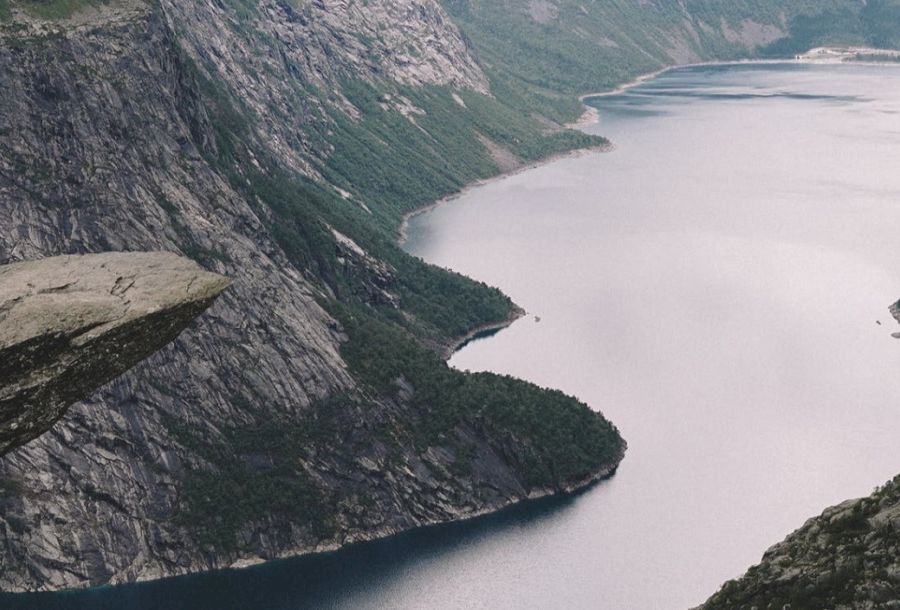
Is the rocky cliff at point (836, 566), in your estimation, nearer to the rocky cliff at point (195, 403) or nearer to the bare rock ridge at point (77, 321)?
the bare rock ridge at point (77, 321)

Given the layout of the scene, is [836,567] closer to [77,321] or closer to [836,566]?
[836,566]

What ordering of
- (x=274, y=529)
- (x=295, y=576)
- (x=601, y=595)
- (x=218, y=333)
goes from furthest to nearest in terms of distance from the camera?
(x=218, y=333) < (x=274, y=529) < (x=295, y=576) < (x=601, y=595)

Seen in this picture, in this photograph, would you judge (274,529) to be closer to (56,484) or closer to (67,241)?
(56,484)

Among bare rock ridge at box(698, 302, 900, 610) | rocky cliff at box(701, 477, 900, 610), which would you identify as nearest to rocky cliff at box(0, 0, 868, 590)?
bare rock ridge at box(698, 302, 900, 610)

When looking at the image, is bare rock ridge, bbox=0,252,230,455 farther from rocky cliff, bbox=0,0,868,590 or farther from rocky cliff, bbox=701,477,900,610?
rocky cliff, bbox=0,0,868,590

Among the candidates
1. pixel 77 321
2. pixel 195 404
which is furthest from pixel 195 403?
pixel 77 321

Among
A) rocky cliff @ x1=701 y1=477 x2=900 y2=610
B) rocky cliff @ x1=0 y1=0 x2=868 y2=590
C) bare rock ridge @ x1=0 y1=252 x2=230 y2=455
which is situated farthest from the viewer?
rocky cliff @ x1=0 y1=0 x2=868 y2=590

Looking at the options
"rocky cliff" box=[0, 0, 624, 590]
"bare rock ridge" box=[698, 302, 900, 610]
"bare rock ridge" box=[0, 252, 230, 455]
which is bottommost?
"rocky cliff" box=[0, 0, 624, 590]

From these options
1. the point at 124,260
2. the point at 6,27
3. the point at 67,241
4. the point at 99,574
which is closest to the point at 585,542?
the point at 99,574

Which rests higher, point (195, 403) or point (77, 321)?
point (77, 321)
